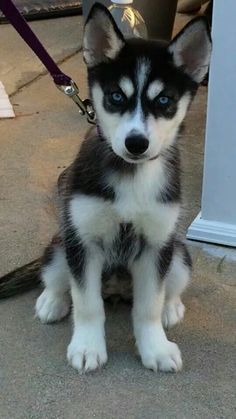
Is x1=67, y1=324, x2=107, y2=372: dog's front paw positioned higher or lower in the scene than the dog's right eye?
lower

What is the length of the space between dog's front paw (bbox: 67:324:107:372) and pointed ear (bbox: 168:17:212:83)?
109 cm

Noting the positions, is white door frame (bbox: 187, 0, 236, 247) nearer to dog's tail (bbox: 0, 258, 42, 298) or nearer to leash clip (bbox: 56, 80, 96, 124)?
leash clip (bbox: 56, 80, 96, 124)

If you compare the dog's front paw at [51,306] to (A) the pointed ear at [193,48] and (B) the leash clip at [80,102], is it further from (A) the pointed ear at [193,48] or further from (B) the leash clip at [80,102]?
(A) the pointed ear at [193,48]

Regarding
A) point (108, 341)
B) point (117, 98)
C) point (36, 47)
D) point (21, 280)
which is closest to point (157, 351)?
point (108, 341)

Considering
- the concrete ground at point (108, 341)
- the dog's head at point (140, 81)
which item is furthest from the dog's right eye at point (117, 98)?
the concrete ground at point (108, 341)

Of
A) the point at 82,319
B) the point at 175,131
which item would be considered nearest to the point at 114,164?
the point at 175,131

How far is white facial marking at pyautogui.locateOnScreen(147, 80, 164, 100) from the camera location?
99.2 inches

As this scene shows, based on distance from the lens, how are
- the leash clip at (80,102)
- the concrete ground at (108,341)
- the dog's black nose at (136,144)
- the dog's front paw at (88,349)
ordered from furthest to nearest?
1. the leash clip at (80,102)
2. the dog's front paw at (88,349)
3. the concrete ground at (108,341)
4. the dog's black nose at (136,144)

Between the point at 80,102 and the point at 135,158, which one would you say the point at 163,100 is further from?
the point at 80,102

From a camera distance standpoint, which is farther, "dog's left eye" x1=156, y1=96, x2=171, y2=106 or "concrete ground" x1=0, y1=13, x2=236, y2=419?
"concrete ground" x1=0, y1=13, x2=236, y2=419

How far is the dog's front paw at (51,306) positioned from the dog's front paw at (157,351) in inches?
16.9

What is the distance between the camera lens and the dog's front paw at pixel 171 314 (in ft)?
10.6

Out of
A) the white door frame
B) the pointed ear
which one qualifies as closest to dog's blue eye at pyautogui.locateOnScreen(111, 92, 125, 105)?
the pointed ear

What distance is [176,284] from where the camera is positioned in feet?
10.5
